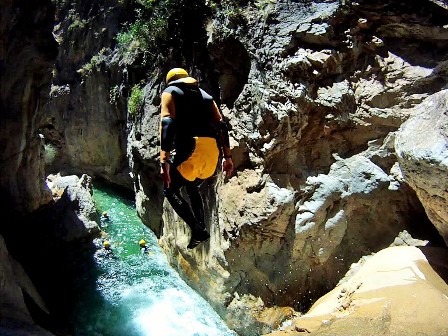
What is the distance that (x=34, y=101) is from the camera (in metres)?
6.93

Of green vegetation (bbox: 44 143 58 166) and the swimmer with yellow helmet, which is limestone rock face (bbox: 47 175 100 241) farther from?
green vegetation (bbox: 44 143 58 166)

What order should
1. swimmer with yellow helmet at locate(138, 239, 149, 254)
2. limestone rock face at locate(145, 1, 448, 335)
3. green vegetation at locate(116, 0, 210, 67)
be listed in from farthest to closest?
swimmer with yellow helmet at locate(138, 239, 149, 254) < green vegetation at locate(116, 0, 210, 67) < limestone rock face at locate(145, 1, 448, 335)

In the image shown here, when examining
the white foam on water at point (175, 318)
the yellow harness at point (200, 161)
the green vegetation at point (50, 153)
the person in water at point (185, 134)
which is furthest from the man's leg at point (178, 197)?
the green vegetation at point (50, 153)

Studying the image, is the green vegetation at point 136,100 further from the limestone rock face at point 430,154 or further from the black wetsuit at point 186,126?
the limestone rock face at point 430,154

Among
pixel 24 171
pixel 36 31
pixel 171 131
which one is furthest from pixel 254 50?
pixel 24 171

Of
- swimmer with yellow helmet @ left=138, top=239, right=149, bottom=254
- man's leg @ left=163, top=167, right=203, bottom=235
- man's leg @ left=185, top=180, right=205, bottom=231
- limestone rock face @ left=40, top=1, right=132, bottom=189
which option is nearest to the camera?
man's leg @ left=163, top=167, right=203, bottom=235

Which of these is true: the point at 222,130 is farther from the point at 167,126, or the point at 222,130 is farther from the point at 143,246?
the point at 143,246

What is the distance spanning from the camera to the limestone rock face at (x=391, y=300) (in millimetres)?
3537

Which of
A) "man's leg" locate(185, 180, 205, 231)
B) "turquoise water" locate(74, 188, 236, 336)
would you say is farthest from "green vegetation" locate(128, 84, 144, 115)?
"man's leg" locate(185, 180, 205, 231)

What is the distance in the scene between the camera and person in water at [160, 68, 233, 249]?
3.87 metres

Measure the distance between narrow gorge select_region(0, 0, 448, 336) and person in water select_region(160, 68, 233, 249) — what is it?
5.51 ft

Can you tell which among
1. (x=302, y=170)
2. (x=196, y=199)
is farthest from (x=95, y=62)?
(x=196, y=199)

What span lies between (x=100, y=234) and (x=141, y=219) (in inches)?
56.1

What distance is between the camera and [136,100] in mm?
9195
